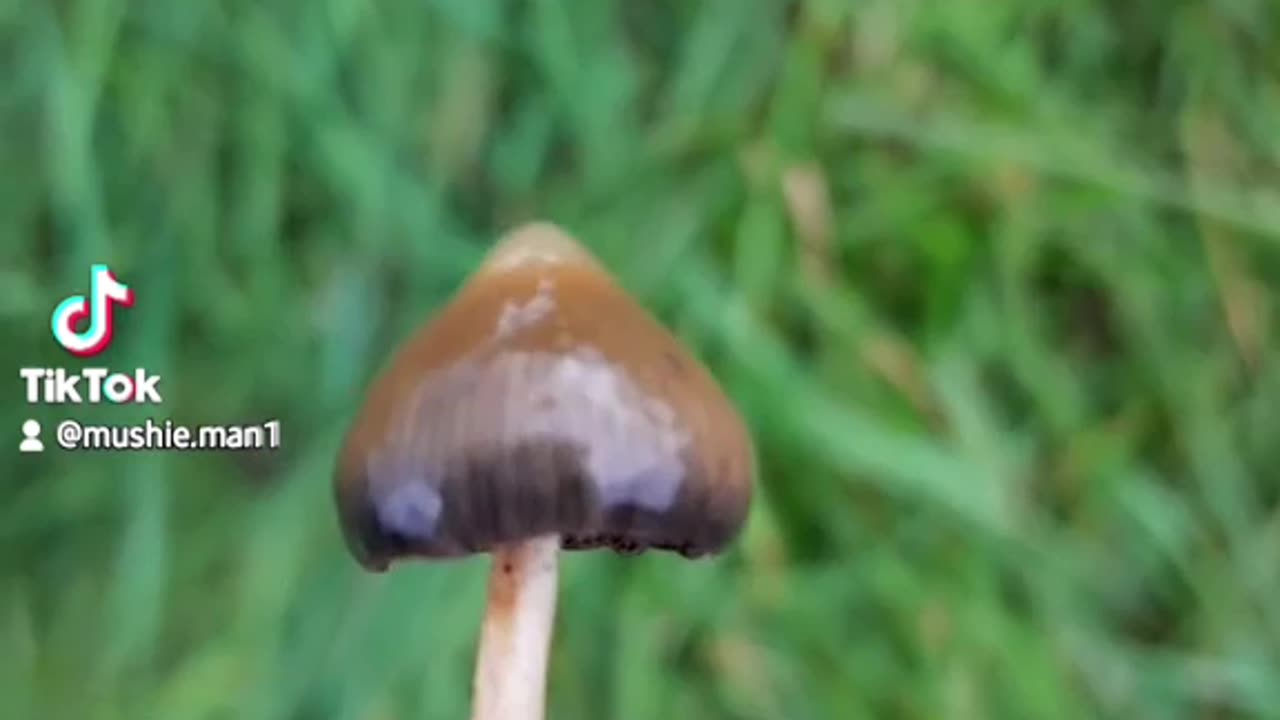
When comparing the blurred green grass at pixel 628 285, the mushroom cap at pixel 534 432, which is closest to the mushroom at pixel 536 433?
the mushroom cap at pixel 534 432

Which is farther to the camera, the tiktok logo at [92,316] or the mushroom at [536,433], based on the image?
the tiktok logo at [92,316]

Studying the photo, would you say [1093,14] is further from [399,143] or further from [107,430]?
[107,430]

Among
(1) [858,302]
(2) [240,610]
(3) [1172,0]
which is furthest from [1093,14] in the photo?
(2) [240,610]

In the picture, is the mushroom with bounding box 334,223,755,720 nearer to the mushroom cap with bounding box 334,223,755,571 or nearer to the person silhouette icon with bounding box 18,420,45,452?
the mushroom cap with bounding box 334,223,755,571

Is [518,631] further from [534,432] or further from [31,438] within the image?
[31,438]

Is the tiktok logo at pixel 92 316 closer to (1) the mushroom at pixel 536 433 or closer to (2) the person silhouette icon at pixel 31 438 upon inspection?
(2) the person silhouette icon at pixel 31 438

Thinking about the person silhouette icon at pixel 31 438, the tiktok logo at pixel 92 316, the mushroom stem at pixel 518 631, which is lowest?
the mushroom stem at pixel 518 631
